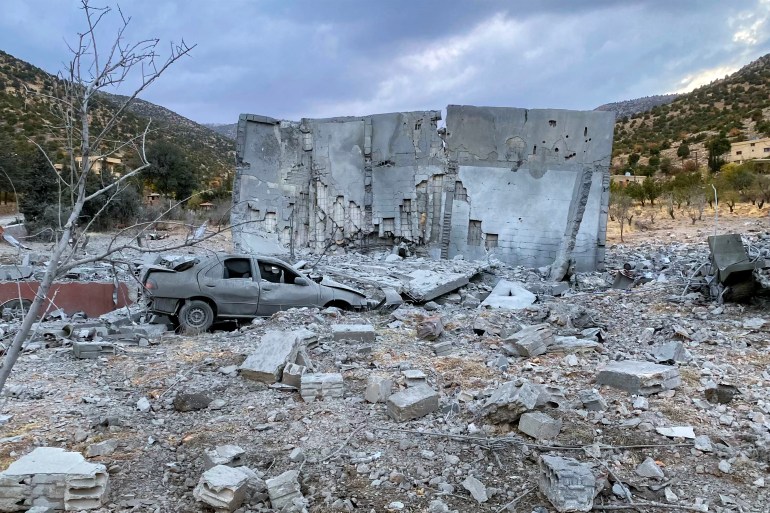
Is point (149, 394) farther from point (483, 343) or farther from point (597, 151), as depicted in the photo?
point (597, 151)

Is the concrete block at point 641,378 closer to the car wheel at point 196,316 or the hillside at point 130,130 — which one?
the car wheel at point 196,316

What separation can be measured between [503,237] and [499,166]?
196 cm

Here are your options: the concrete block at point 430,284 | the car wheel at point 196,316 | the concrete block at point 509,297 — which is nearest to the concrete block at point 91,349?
the car wheel at point 196,316

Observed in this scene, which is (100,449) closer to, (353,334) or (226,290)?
(353,334)

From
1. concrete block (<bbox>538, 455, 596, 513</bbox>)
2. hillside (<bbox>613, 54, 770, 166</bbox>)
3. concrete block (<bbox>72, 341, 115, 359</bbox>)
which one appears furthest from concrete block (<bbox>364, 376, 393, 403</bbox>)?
hillside (<bbox>613, 54, 770, 166</bbox>)

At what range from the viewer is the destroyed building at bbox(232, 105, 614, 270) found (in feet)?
47.5

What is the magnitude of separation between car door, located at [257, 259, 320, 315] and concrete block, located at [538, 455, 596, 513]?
6211 mm

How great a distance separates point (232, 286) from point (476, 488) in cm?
611

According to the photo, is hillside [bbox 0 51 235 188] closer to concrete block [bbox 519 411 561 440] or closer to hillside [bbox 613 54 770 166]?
concrete block [bbox 519 411 561 440]

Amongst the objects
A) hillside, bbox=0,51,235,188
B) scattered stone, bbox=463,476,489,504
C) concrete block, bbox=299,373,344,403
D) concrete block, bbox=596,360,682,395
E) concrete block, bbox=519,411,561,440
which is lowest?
scattered stone, bbox=463,476,489,504

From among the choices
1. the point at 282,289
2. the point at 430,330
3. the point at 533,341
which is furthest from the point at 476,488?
the point at 282,289

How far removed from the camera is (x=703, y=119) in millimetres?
49906

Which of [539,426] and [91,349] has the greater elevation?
[539,426]

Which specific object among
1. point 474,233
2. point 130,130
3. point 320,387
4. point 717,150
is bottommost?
point 320,387
